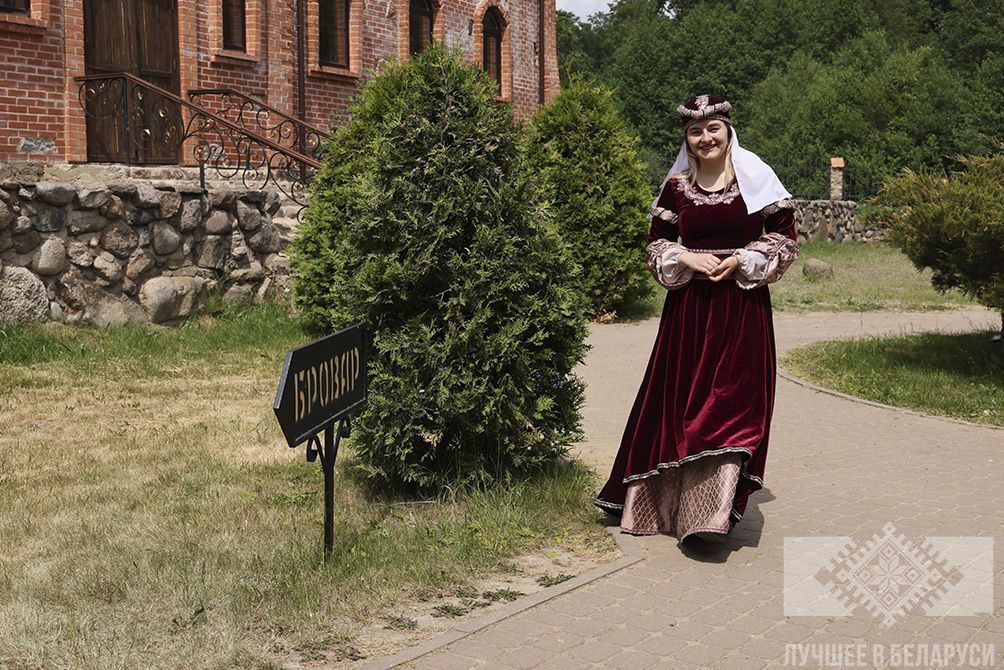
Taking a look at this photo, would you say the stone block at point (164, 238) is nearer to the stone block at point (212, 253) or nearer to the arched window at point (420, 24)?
the stone block at point (212, 253)

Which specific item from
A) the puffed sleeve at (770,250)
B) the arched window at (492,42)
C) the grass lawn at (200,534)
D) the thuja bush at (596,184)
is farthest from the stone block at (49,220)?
the arched window at (492,42)

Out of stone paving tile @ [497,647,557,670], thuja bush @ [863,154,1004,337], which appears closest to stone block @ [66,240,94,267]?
thuja bush @ [863,154,1004,337]

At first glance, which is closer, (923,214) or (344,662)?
(344,662)

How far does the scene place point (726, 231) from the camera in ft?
17.6

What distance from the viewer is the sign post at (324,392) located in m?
4.26

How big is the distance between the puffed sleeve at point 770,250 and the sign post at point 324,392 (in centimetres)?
179

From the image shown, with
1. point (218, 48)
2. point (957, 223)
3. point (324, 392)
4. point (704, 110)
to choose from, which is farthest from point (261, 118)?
point (324, 392)

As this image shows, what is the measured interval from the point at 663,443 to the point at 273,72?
38.0 feet

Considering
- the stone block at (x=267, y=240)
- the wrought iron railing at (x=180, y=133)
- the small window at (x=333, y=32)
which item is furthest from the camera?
the small window at (x=333, y=32)

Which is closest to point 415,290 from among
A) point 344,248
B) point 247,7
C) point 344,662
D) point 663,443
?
point 344,248

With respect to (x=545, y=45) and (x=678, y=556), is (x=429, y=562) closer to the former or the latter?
(x=678, y=556)

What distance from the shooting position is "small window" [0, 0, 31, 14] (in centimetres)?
1199

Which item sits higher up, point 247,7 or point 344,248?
point 247,7

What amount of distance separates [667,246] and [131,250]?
23.4 ft
